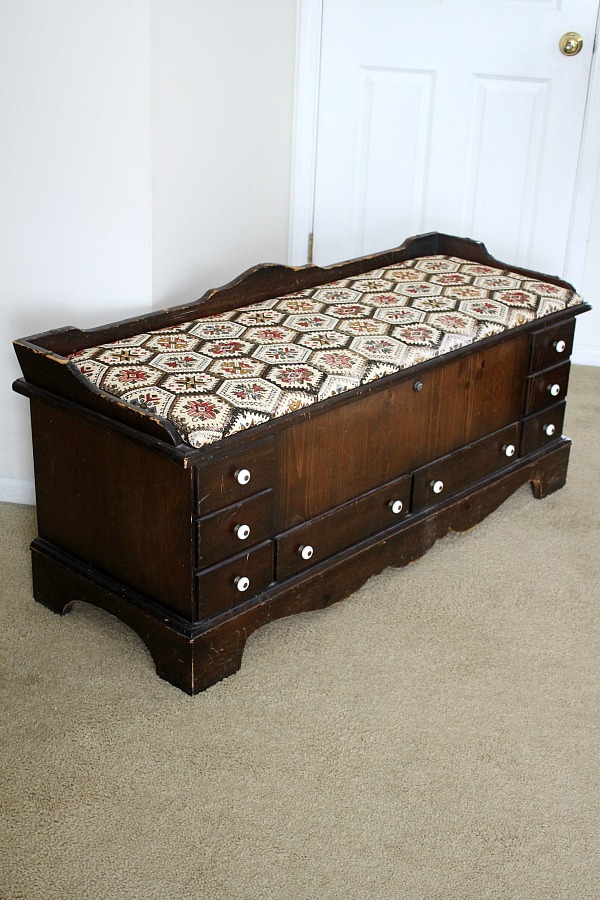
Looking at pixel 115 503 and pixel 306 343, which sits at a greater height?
pixel 306 343

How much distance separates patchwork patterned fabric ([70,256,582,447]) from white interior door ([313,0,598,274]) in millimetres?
550

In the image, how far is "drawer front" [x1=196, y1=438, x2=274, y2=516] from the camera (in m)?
1.88

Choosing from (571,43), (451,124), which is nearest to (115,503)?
(451,124)

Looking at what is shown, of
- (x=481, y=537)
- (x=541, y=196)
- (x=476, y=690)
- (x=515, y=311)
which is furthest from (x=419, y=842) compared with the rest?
(x=541, y=196)

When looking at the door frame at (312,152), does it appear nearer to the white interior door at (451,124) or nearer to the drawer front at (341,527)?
the white interior door at (451,124)

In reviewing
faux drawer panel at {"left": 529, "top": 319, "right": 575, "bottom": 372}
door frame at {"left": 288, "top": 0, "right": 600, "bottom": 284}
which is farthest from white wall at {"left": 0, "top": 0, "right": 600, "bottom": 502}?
faux drawer panel at {"left": 529, "top": 319, "right": 575, "bottom": 372}

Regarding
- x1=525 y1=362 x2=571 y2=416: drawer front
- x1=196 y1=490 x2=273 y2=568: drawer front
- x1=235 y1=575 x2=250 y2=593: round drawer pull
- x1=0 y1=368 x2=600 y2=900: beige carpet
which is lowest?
x1=0 y1=368 x2=600 y2=900: beige carpet

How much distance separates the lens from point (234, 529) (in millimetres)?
1975

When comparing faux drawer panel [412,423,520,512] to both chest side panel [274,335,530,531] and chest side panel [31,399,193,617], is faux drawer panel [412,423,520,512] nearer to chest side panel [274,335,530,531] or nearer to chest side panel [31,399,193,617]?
chest side panel [274,335,530,531]

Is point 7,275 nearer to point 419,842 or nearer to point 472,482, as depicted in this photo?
point 472,482

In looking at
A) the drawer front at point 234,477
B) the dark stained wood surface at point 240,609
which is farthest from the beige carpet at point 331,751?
the drawer front at point 234,477

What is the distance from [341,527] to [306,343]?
1.30 feet

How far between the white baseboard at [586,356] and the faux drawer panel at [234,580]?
2.00m

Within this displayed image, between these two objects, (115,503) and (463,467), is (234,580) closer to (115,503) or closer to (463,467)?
(115,503)
